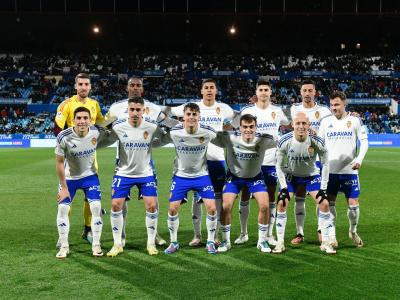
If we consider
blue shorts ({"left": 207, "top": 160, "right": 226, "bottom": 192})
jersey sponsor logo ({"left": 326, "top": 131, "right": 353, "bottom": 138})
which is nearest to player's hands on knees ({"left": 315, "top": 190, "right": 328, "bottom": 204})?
Result: jersey sponsor logo ({"left": 326, "top": 131, "right": 353, "bottom": 138})

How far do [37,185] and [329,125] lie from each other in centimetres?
950

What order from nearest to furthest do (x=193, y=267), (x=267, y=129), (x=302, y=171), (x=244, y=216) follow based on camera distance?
(x=193, y=267) < (x=302, y=171) < (x=244, y=216) < (x=267, y=129)

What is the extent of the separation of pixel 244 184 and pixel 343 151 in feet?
5.03

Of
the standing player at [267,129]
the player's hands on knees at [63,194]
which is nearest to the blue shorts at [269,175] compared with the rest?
the standing player at [267,129]

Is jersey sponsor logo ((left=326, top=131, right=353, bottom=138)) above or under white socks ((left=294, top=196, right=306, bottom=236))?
above

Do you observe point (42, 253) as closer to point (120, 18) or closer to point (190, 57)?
point (120, 18)

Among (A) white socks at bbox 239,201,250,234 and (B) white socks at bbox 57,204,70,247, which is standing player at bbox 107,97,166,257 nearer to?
(B) white socks at bbox 57,204,70,247

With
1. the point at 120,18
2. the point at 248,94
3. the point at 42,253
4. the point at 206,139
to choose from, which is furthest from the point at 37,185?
the point at 120,18

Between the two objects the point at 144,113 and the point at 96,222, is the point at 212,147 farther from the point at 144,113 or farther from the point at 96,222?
the point at 96,222

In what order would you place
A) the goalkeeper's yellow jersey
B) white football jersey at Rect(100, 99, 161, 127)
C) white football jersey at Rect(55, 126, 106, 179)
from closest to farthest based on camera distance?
1. white football jersey at Rect(55, 126, 106, 179)
2. the goalkeeper's yellow jersey
3. white football jersey at Rect(100, 99, 161, 127)

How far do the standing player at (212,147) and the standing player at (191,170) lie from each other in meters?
0.39

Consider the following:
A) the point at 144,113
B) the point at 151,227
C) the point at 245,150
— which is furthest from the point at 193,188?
the point at 144,113

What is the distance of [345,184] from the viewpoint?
6.72m

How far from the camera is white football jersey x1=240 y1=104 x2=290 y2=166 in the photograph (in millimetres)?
6945
